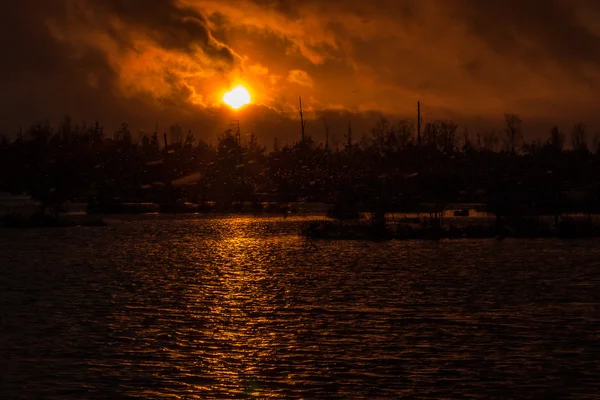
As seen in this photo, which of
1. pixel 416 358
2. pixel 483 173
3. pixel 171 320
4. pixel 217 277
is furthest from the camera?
pixel 483 173

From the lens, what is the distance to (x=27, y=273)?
48.9m

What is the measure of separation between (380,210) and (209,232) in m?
18.9

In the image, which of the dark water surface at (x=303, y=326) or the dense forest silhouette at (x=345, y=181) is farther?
the dense forest silhouette at (x=345, y=181)

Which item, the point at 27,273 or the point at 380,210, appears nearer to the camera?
the point at 27,273

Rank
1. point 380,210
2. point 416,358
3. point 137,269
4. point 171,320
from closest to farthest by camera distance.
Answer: point 416,358, point 171,320, point 137,269, point 380,210

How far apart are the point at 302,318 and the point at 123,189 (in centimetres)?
14119

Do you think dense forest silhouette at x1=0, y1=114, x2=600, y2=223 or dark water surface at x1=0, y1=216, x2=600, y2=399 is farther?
dense forest silhouette at x1=0, y1=114, x2=600, y2=223

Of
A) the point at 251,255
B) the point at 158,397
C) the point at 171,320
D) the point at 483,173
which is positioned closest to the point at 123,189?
the point at 483,173

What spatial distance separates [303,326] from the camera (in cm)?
3034

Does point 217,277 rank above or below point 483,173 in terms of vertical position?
below

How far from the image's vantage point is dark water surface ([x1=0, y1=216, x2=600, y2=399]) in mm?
21922

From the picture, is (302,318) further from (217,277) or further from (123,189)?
(123,189)

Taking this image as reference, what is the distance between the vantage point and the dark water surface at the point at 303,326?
21.9 m

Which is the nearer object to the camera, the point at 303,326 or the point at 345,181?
the point at 303,326
